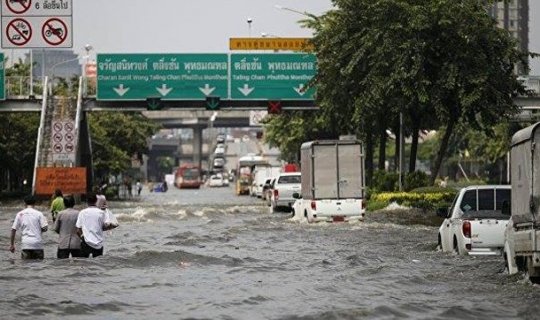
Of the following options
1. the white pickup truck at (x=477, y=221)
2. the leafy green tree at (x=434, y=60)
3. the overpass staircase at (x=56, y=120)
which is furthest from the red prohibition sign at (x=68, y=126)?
the white pickup truck at (x=477, y=221)

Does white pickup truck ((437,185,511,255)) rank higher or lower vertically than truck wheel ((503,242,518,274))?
higher

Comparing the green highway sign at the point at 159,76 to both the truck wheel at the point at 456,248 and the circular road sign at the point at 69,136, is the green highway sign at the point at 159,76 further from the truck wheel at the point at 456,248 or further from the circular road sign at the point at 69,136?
the truck wheel at the point at 456,248

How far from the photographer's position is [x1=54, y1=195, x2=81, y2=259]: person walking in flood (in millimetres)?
23359

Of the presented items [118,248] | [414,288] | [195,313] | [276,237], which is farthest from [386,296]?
[276,237]

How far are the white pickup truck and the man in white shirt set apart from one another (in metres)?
6.94

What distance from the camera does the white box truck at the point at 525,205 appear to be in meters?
18.4

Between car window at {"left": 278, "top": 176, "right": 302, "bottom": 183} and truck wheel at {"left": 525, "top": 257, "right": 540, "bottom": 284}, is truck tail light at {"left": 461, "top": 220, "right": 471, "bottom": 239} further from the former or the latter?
car window at {"left": 278, "top": 176, "right": 302, "bottom": 183}

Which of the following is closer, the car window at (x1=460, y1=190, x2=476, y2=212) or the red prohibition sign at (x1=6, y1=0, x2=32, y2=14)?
the car window at (x1=460, y1=190, x2=476, y2=212)

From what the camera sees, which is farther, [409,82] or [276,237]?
[409,82]

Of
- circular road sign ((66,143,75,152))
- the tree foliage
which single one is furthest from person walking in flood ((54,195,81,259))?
circular road sign ((66,143,75,152))

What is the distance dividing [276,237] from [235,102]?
31834 mm

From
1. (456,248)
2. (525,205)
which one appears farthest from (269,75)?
(525,205)

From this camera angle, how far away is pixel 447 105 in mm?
48938

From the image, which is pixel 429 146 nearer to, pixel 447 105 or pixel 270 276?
pixel 447 105
